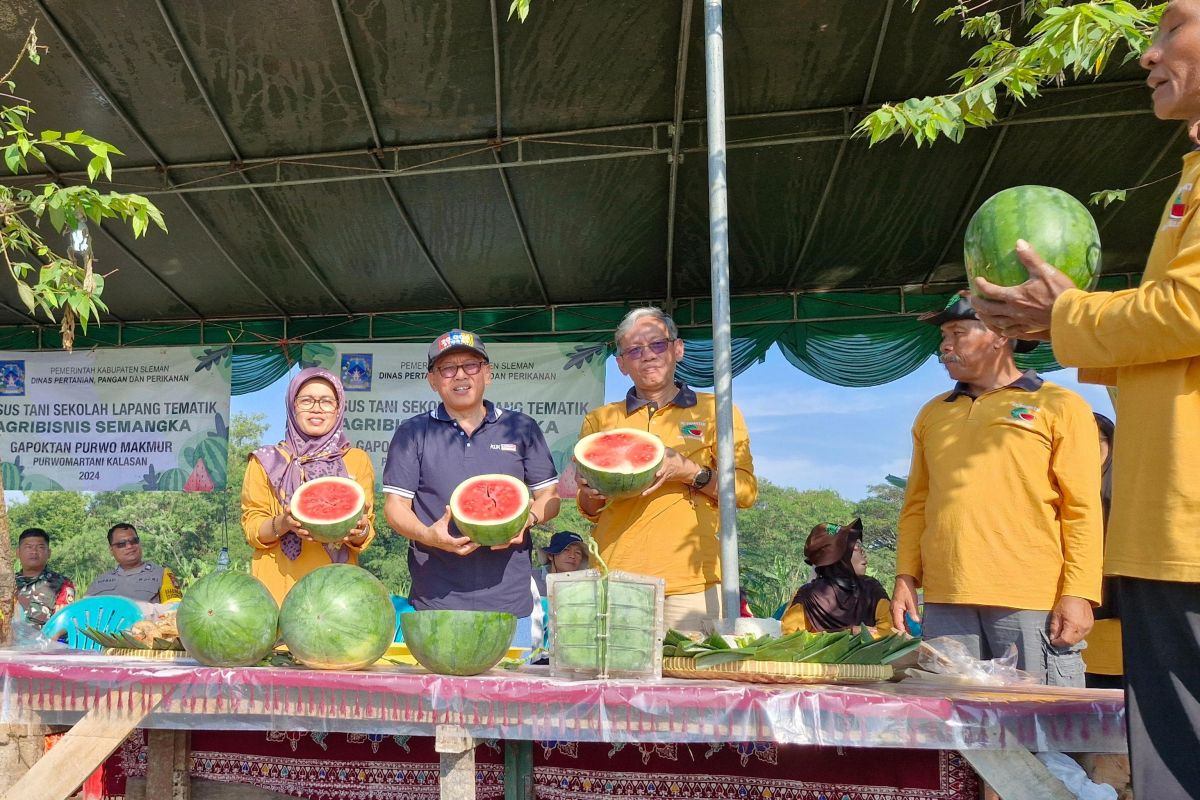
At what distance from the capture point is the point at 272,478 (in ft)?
12.0

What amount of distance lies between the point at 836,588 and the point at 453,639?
433 centimetres

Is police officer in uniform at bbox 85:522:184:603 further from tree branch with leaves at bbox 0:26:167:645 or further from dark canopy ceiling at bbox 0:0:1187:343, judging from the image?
tree branch with leaves at bbox 0:26:167:645

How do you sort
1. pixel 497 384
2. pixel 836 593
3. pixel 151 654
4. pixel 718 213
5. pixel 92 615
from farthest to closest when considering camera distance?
pixel 497 384
pixel 836 593
pixel 92 615
pixel 718 213
pixel 151 654

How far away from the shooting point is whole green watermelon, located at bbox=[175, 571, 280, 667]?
2209mm

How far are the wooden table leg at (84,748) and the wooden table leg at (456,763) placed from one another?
0.76 metres

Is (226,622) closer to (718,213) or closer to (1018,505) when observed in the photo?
(718,213)

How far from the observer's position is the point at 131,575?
320 inches

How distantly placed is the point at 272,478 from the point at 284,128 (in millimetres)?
4552

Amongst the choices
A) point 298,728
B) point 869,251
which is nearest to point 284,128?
point 869,251

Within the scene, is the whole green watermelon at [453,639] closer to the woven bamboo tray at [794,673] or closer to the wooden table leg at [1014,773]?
the woven bamboo tray at [794,673]

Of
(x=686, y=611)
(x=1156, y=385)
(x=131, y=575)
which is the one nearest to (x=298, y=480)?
(x=686, y=611)

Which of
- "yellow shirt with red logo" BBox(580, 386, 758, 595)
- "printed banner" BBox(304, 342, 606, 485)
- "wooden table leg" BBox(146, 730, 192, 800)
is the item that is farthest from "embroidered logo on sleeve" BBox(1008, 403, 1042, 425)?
"printed banner" BBox(304, 342, 606, 485)

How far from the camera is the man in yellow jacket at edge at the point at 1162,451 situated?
1.51 metres

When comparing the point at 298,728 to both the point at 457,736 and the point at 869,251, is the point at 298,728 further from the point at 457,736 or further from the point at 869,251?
the point at 869,251
